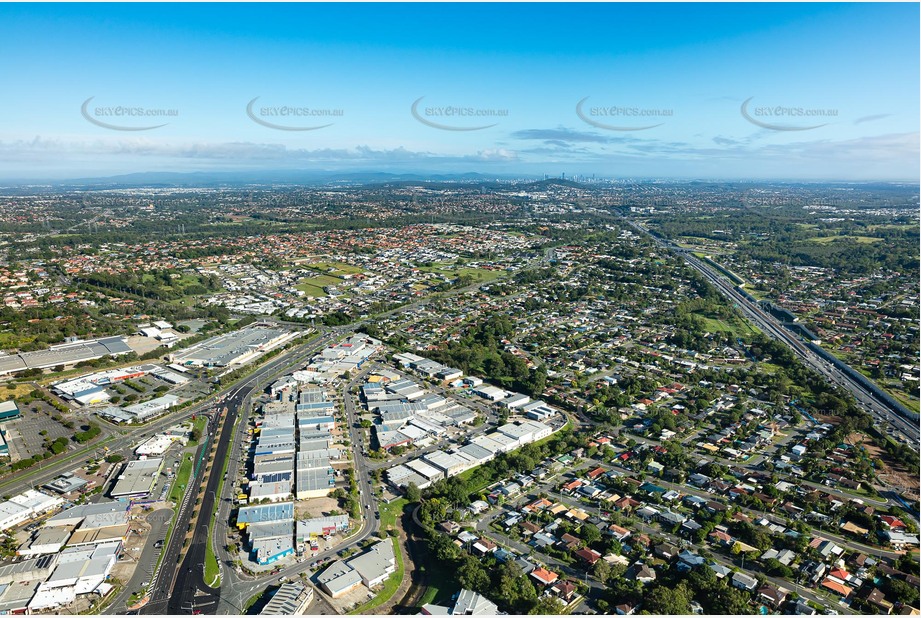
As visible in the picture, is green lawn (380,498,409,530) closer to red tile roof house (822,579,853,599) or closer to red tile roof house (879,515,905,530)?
red tile roof house (822,579,853,599)

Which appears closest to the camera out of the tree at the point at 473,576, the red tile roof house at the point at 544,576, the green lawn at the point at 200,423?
the tree at the point at 473,576

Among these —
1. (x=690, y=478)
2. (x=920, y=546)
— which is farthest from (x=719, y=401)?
(x=920, y=546)

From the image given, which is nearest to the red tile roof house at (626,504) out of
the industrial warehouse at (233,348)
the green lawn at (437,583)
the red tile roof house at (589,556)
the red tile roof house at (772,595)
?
the red tile roof house at (589,556)

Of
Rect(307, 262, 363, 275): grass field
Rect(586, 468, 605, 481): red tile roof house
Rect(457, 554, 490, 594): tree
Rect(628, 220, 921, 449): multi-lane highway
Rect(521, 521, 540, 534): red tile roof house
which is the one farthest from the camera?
Rect(307, 262, 363, 275): grass field

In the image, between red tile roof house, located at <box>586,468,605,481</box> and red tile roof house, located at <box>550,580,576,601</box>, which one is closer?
red tile roof house, located at <box>550,580,576,601</box>

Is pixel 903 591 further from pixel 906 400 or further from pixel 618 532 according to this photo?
pixel 906 400

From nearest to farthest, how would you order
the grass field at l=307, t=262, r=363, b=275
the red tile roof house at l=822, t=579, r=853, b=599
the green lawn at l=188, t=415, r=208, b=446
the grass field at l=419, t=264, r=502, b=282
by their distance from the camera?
the red tile roof house at l=822, t=579, r=853, b=599 < the green lawn at l=188, t=415, r=208, b=446 < the grass field at l=419, t=264, r=502, b=282 < the grass field at l=307, t=262, r=363, b=275

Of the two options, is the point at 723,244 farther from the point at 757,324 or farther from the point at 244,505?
the point at 244,505

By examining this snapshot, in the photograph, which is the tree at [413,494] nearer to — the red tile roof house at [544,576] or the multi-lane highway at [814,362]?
the red tile roof house at [544,576]

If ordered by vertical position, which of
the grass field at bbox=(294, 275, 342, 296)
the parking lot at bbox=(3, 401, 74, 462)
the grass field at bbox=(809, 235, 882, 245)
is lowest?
the parking lot at bbox=(3, 401, 74, 462)

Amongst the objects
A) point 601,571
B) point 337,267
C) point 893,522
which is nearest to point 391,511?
point 601,571

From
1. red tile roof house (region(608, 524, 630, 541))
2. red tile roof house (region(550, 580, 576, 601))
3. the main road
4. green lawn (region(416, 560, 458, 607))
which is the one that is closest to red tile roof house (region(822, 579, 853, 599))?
red tile roof house (region(608, 524, 630, 541))
